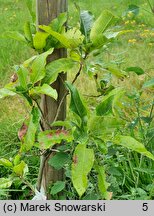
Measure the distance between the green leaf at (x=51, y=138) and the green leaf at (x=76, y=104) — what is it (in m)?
0.09

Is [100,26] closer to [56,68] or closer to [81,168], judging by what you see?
[56,68]

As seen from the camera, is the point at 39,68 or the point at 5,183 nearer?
the point at 39,68

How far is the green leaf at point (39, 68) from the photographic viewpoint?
1.73m

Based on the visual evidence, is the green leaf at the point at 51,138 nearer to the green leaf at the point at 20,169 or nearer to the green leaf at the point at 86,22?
the green leaf at the point at 20,169

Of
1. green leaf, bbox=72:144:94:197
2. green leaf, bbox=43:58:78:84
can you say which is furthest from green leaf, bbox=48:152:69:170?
green leaf, bbox=43:58:78:84

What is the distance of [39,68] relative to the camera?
1741mm

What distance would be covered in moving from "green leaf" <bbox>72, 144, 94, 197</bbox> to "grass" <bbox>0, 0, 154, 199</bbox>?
1.26 ft

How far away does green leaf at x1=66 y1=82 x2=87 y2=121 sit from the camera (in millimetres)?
1707

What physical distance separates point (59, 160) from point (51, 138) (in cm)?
22

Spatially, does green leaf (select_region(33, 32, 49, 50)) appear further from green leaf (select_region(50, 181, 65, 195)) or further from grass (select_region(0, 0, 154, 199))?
A: green leaf (select_region(50, 181, 65, 195))

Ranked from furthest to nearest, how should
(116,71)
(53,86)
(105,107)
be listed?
(53,86)
(116,71)
(105,107)

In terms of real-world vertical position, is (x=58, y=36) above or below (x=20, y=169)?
above

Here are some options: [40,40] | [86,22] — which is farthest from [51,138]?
[86,22]

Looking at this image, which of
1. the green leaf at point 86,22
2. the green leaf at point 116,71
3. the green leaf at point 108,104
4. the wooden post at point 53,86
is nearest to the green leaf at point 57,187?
the wooden post at point 53,86
